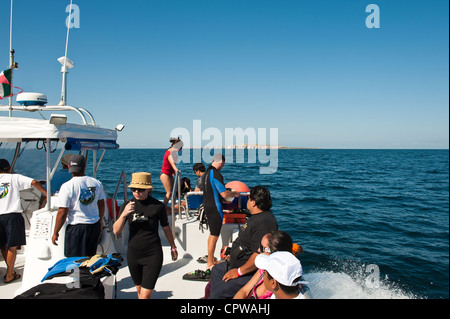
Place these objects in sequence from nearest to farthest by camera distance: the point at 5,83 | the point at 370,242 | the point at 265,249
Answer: the point at 265,249, the point at 5,83, the point at 370,242

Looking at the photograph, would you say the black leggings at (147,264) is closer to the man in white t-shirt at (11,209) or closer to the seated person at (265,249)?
the seated person at (265,249)

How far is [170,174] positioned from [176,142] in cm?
74

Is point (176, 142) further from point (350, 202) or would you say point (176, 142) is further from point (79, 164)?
point (350, 202)

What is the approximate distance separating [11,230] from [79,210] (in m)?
1.19

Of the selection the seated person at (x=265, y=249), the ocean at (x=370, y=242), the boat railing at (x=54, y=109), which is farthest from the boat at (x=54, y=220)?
the ocean at (x=370, y=242)

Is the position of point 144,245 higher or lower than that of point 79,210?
lower

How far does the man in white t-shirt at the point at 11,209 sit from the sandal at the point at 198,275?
2.45 metres

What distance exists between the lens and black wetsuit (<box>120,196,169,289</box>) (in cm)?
312

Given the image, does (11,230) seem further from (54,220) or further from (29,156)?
(29,156)

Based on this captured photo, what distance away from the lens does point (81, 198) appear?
3648mm

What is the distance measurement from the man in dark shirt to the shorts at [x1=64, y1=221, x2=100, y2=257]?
174 cm

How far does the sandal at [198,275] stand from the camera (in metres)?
4.52

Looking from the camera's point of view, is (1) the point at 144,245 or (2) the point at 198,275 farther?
(2) the point at 198,275

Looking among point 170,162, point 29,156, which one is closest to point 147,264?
point 170,162
